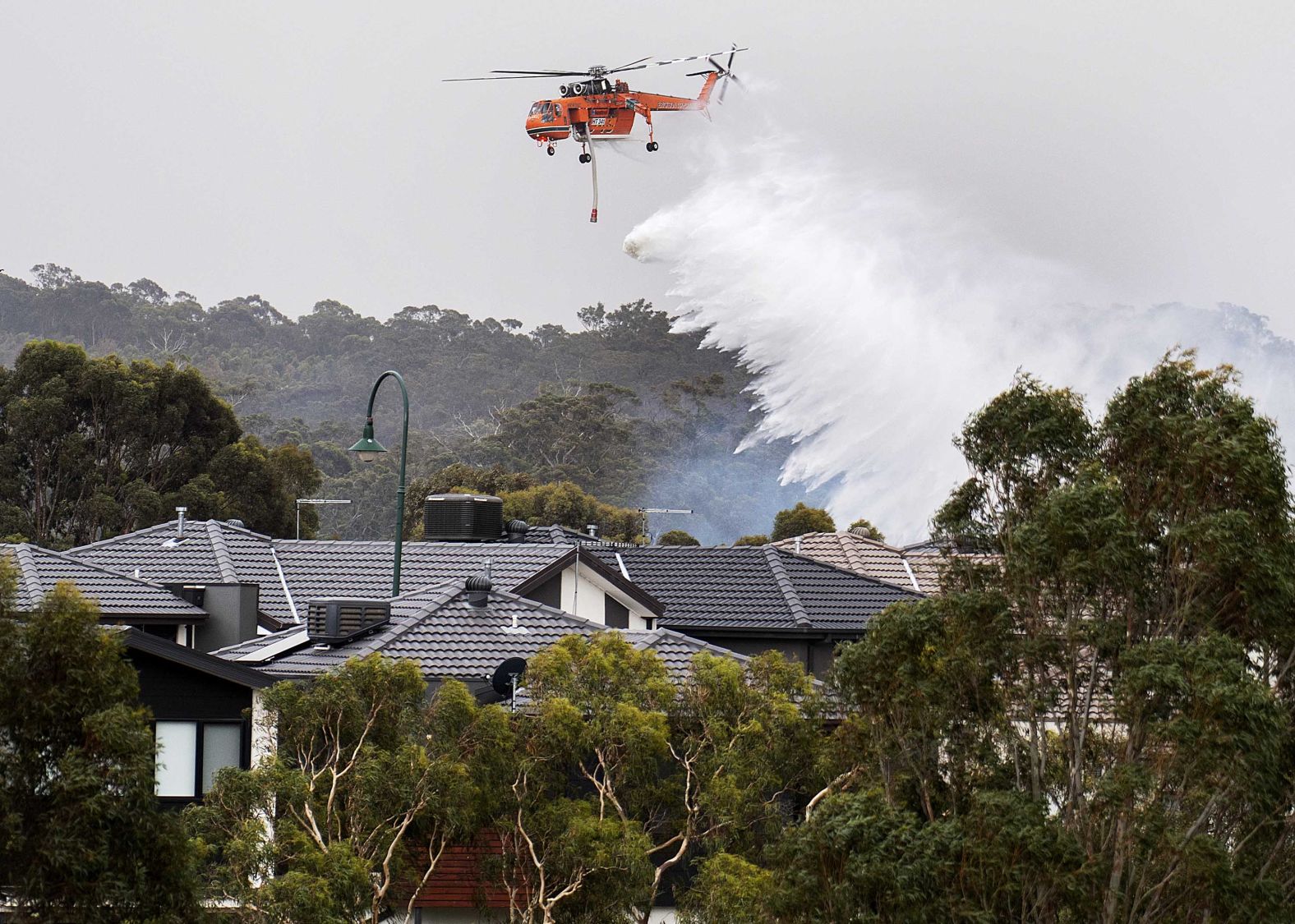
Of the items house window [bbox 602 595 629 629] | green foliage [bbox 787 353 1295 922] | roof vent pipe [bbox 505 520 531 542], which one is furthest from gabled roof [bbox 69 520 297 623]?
green foliage [bbox 787 353 1295 922]

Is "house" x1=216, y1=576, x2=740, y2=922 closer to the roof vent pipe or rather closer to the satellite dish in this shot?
the satellite dish

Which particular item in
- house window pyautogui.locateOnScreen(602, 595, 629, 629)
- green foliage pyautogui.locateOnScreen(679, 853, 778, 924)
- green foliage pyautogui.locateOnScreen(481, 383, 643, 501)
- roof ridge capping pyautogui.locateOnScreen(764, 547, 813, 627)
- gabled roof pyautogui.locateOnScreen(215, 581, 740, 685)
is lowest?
green foliage pyautogui.locateOnScreen(679, 853, 778, 924)

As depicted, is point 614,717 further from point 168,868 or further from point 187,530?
point 187,530

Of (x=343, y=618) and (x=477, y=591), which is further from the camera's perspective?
(x=477, y=591)

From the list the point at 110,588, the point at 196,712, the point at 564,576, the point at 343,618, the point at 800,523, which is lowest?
the point at 196,712

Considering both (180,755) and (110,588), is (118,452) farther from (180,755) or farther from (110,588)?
(180,755)

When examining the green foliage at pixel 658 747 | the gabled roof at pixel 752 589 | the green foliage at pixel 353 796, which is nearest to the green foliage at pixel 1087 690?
the green foliage at pixel 353 796

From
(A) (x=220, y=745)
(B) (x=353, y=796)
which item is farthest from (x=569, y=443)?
(B) (x=353, y=796)
